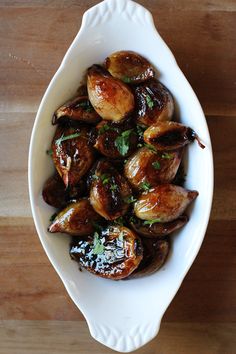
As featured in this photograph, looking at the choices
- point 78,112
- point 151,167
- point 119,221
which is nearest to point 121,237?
point 119,221

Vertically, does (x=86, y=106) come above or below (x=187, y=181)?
above

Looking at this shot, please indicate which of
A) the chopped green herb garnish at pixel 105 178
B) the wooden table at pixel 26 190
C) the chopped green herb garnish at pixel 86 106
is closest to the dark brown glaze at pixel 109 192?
the chopped green herb garnish at pixel 105 178

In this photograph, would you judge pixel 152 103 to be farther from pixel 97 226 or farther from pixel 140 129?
pixel 97 226

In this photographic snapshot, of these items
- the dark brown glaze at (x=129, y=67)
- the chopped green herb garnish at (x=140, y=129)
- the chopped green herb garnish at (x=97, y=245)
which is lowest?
the chopped green herb garnish at (x=97, y=245)

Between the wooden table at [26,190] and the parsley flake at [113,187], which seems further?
the wooden table at [26,190]

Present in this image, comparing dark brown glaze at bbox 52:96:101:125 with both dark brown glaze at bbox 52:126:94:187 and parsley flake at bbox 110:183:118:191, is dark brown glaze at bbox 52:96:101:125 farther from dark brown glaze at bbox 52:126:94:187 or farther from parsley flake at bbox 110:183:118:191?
parsley flake at bbox 110:183:118:191

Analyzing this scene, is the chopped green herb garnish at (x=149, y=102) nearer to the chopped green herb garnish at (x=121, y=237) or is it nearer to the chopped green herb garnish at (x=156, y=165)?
the chopped green herb garnish at (x=156, y=165)
